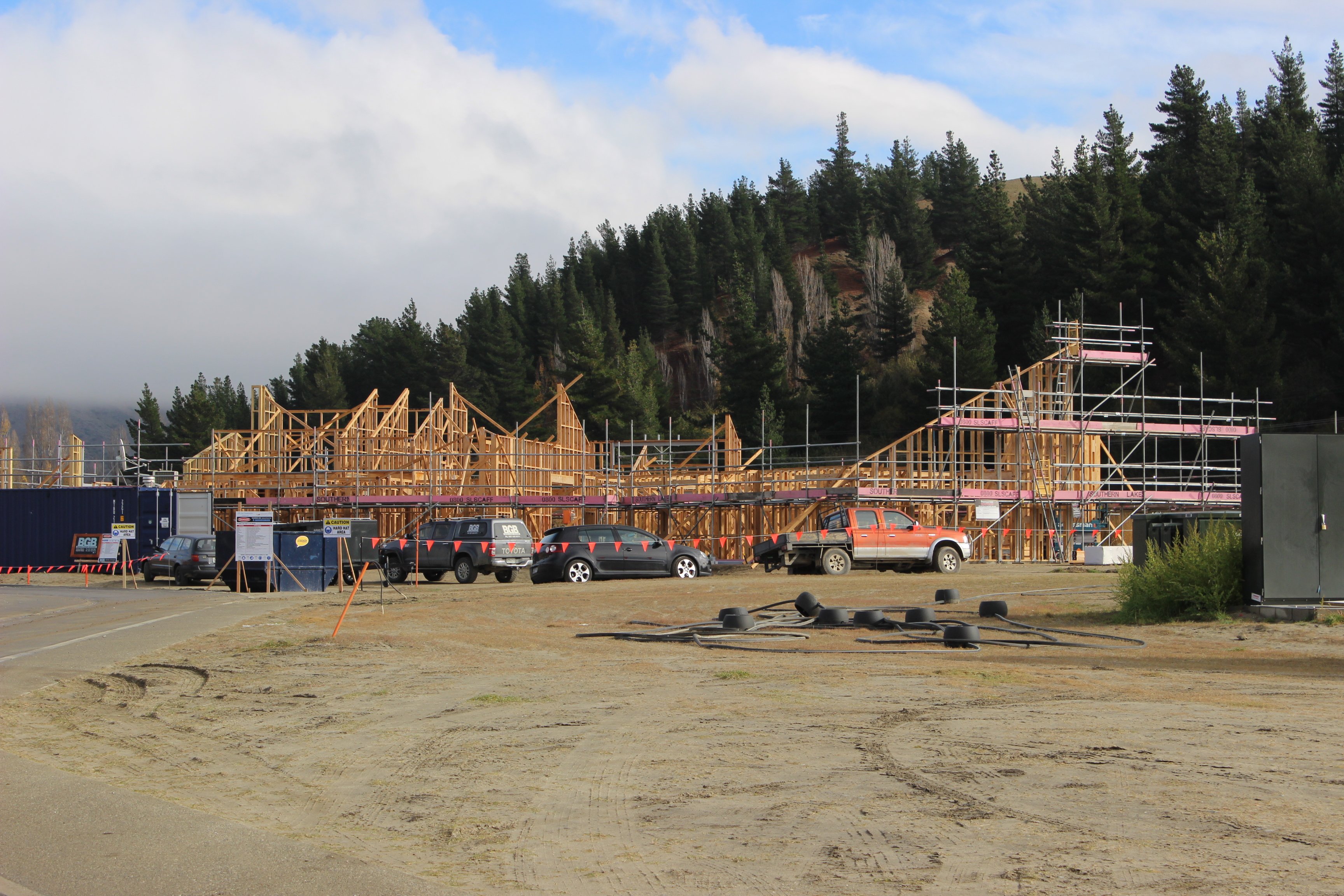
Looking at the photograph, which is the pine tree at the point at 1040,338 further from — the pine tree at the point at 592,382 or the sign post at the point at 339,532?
the sign post at the point at 339,532

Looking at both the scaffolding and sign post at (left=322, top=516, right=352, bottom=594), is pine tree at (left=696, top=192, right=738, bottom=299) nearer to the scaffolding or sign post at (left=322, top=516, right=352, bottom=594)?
the scaffolding

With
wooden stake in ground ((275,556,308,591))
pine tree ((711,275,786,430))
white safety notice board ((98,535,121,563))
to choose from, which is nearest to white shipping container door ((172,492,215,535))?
white safety notice board ((98,535,121,563))

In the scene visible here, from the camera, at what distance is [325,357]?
9938 cm

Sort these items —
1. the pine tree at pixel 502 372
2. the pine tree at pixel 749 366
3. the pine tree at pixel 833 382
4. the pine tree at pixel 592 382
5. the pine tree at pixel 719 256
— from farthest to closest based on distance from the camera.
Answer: the pine tree at pixel 719 256 → the pine tree at pixel 502 372 → the pine tree at pixel 592 382 → the pine tree at pixel 749 366 → the pine tree at pixel 833 382

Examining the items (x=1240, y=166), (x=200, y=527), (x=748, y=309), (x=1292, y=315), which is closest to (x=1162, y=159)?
(x=1240, y=166)

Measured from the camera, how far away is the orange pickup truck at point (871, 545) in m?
27.6

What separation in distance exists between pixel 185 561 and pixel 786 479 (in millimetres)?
17428

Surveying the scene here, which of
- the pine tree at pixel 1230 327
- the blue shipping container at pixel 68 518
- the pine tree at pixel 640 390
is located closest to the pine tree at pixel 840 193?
the pine tree at pixel 640 390

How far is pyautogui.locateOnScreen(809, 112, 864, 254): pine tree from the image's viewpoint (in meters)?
113

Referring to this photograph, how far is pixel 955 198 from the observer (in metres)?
104

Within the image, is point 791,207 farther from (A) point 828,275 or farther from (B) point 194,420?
(B) point 194,420

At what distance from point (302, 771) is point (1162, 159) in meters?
69.6

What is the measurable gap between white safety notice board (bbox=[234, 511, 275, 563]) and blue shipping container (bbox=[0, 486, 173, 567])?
31.7 ft

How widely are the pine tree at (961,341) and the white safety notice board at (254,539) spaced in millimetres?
36335
